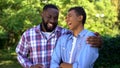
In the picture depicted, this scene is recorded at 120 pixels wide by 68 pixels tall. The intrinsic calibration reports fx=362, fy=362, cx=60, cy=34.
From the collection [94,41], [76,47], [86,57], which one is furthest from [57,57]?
[94,41]

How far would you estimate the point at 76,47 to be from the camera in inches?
150

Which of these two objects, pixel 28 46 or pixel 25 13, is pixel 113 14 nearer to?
pixel 25 13

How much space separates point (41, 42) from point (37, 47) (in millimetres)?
77

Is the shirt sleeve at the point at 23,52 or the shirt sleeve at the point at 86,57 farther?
the shirt sleeve at the point at 23,52

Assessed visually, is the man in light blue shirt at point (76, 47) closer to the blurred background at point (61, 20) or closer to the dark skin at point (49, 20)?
the dark skin at point (49, 20)

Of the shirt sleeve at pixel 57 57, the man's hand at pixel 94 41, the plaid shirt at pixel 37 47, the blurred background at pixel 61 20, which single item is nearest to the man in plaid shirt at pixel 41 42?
the plaid shirt at pixel 37 47

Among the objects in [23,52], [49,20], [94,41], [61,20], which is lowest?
[61,20]

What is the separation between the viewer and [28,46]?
4.41 m

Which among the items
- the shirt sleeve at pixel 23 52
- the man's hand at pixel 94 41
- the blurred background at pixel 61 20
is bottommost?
the blurred background at pixel 61 20

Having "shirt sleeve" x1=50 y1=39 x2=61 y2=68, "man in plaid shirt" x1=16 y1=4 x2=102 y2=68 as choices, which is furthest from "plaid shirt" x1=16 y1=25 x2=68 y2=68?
"shirt sleeve" x1=50 y1=39 x2=61 y2=68

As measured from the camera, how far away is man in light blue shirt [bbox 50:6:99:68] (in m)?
3.73

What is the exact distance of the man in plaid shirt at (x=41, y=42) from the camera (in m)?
4.24

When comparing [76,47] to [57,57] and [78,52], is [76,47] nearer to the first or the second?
[78,52]

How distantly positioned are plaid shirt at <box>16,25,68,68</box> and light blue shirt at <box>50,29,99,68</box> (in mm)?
410
